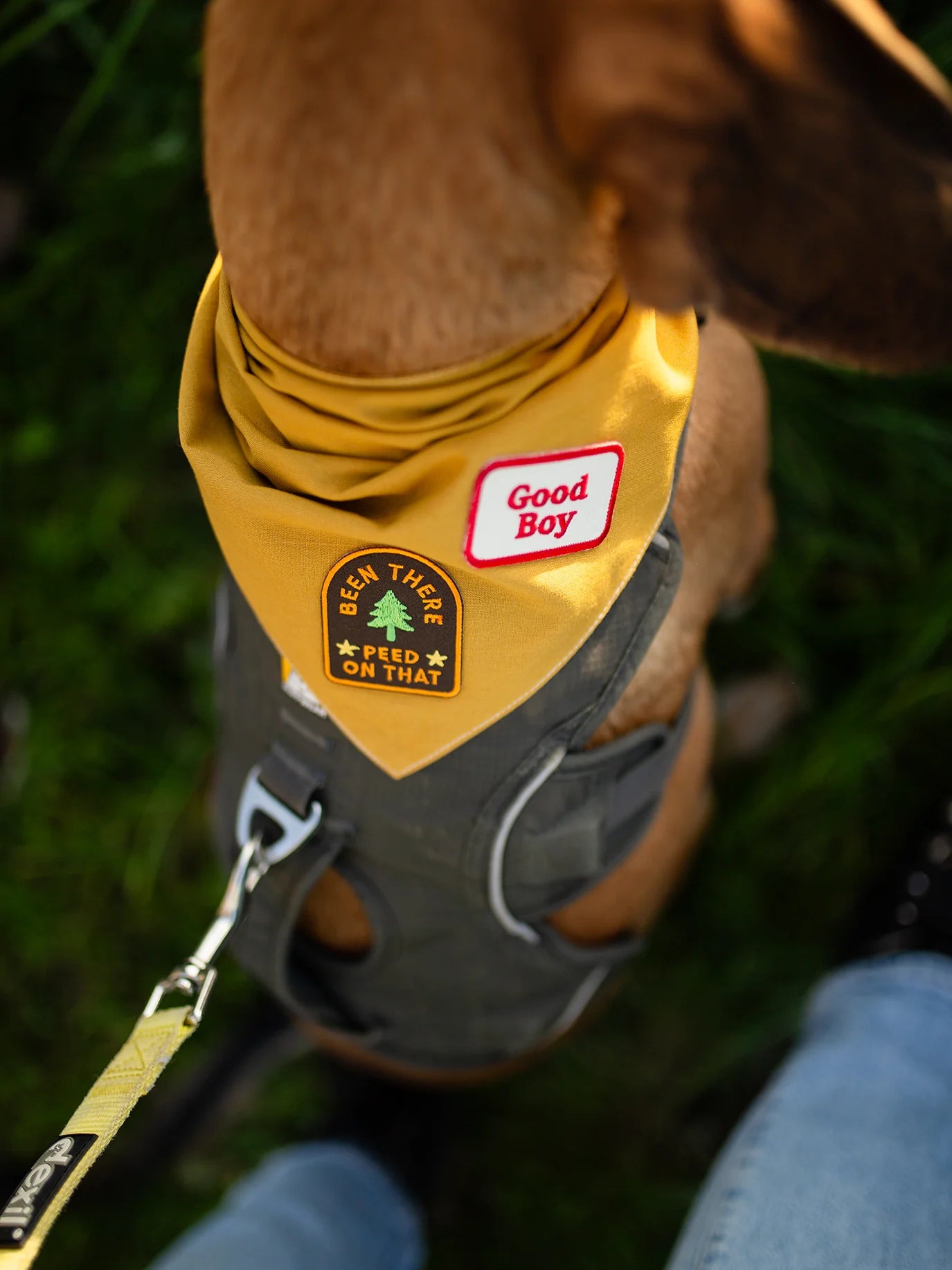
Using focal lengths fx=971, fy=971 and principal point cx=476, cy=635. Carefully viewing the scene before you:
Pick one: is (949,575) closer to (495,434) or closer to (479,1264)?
(495,434)

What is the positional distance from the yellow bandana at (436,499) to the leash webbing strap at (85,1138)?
30 cm

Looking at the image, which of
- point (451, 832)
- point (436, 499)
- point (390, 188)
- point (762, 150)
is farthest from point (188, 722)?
point (762, 150)

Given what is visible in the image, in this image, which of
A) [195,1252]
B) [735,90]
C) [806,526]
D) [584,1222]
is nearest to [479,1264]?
[584,1222]

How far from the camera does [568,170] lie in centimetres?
61

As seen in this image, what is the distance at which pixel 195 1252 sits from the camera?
1246mm

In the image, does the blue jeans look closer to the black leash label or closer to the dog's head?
the black leash label

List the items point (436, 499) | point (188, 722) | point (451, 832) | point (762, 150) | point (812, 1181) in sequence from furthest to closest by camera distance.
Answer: point (188, 722) → point (812, 1181) → point (451, 832) → point (436, 499) → point (762, 150)

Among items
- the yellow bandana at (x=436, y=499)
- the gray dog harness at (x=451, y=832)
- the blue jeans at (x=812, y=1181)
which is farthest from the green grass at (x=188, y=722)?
the yellow bandana at (x=436, y=499)

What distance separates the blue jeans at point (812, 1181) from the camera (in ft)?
3.40

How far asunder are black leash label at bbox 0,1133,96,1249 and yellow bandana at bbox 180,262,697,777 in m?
0.37

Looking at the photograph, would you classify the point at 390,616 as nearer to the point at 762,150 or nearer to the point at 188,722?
the point at 762,150

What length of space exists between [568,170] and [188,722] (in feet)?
4.41

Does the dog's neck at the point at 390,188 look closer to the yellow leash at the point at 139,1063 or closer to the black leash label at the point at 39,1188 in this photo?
the yellow leash at the point at 139,1063

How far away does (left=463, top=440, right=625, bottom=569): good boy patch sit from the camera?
0.71m
